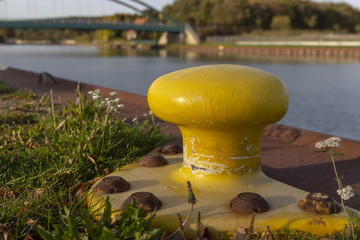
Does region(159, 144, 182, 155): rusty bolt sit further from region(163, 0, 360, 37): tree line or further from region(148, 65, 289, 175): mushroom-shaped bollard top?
region(163, 0, 360, 37): tree line

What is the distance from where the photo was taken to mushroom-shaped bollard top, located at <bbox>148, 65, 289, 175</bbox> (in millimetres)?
1874

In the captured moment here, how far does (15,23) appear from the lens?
53.1 meters

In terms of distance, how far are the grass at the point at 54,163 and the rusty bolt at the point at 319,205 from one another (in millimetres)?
1143

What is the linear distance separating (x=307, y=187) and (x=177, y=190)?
3.12 feet

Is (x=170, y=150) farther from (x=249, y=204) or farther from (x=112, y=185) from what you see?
(x=249, y=204)

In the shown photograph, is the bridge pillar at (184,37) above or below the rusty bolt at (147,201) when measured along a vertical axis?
above

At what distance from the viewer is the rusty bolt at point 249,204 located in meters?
1.79

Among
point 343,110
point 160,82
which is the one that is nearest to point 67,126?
point 160,82

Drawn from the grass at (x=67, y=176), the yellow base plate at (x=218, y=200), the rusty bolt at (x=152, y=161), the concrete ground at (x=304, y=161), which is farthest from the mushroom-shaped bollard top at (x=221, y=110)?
the concrete ground at (x=304, y=161)

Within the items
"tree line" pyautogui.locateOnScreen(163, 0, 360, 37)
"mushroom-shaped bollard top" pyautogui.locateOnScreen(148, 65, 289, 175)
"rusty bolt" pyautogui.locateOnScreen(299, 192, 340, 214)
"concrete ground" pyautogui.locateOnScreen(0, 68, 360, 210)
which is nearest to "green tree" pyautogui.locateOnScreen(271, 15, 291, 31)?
"tree line" pyautogui.locateOnScreen(163, 0, 360, 37)

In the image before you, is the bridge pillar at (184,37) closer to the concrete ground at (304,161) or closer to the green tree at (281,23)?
the green tree at (281,23)

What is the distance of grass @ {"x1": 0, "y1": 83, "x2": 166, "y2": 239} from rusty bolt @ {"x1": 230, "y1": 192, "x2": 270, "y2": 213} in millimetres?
802

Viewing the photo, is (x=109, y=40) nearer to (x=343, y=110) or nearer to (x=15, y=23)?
(x=15, y=23)

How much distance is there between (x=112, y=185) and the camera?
204 cm
